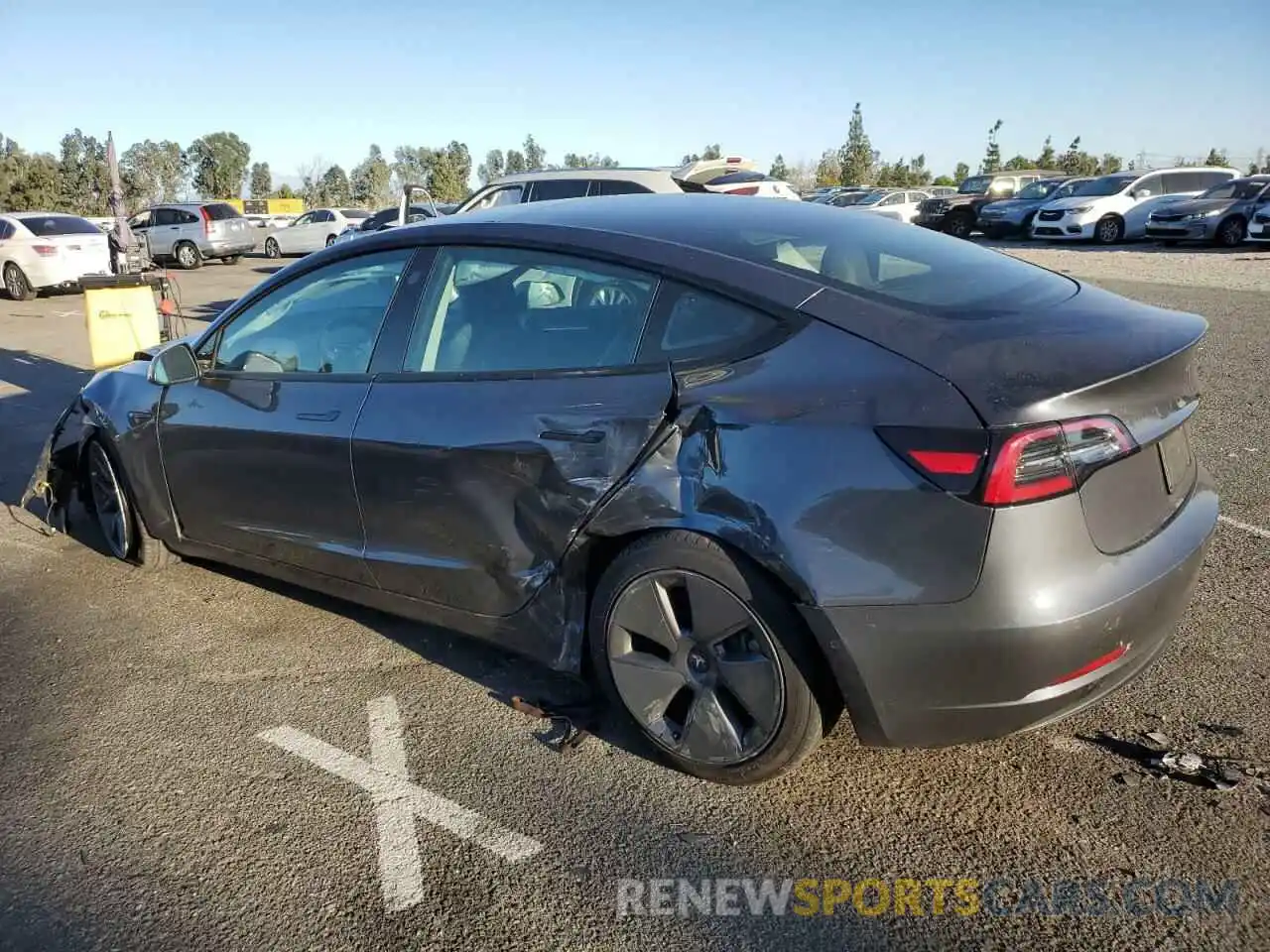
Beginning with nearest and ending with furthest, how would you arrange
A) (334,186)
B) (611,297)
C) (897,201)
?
(611,297)
(897,201)
(334,186)

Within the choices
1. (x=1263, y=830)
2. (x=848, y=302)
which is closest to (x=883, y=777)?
(x=1263, y=830)

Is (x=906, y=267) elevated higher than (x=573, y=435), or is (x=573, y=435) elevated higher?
(x=906, y=267)

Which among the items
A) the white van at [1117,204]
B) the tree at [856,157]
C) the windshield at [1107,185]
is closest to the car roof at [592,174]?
the white van at [1117,204]

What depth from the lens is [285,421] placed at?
3.58 metres

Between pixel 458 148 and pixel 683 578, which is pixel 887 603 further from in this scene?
pixel 458 148

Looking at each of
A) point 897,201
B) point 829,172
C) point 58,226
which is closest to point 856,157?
point 829,172

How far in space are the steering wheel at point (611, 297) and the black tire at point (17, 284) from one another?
18529 millimetres

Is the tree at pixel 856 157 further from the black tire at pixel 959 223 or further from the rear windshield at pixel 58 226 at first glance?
the rear windshield at pixel 58 226

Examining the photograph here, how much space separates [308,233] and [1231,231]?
76.7 ft

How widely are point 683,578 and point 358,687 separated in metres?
1.46

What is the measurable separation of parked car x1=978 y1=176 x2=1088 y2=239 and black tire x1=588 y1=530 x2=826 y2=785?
24.5 metres

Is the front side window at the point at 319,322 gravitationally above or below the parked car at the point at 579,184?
below

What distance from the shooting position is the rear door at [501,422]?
2799 millimetres

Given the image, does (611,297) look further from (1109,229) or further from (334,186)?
(334,186)
